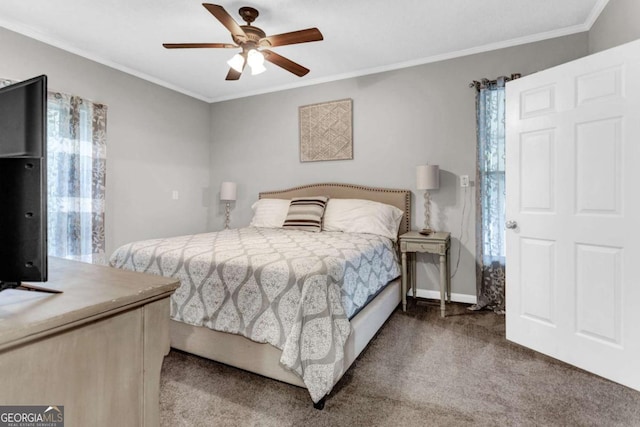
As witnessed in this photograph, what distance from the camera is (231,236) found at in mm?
2869

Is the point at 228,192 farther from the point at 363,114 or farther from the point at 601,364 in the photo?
the point at 601,364

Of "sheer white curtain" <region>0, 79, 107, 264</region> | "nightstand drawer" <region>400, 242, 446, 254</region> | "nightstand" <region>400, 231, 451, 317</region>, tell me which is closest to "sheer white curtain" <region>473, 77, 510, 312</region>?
"nightstand" <region>400, 231, 451, 317</region>

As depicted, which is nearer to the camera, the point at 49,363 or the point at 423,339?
the point at 49,363

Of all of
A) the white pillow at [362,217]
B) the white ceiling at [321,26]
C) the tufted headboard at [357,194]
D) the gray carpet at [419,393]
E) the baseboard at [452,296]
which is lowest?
the gray carpet at [419,393]

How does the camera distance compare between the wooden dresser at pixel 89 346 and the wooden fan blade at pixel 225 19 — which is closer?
the wooden dresser at pixel 89 346

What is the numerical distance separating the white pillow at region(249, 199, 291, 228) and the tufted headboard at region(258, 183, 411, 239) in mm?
287

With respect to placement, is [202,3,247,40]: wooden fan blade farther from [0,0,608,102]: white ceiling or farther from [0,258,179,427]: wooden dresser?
[0,258,179,427]: wooden dresser

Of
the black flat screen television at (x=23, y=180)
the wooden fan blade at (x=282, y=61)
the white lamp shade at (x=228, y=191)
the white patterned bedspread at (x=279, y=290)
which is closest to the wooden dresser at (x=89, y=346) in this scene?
the black flat screen television at (x=23, y=180)

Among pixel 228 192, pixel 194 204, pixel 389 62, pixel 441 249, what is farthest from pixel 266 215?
pixel 389 62

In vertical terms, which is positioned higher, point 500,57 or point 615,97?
point 500,57

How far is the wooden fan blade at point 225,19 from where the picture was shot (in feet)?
6.37

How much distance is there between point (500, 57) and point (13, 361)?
12.6 ft

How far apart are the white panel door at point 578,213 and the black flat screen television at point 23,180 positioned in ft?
8.46

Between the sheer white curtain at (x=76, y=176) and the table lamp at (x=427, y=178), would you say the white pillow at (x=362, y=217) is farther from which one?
the sheer white curtain at (x=76, y=176)
